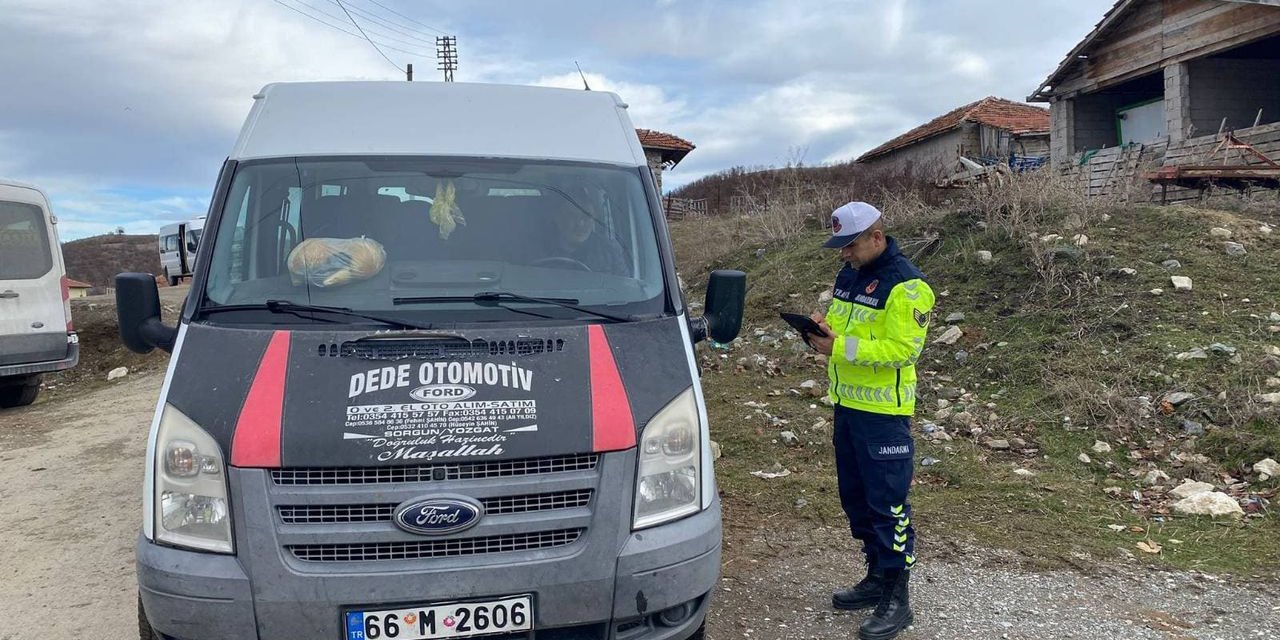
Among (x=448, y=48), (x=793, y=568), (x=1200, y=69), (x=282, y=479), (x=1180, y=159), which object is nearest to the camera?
(x=282, y=479)

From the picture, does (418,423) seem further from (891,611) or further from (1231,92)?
(1231,92)

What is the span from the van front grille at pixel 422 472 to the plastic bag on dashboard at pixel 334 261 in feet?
2.88

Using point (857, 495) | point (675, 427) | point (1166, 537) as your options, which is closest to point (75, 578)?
point (675, 427)

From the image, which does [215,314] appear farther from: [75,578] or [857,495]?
[857,495]

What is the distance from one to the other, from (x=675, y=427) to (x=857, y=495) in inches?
54.4

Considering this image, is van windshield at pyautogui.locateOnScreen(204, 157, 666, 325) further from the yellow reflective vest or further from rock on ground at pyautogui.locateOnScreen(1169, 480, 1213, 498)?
rock on ground at pyautogui.locateOnScreen(1169, 480, 1213, 498)

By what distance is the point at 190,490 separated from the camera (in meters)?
2.63

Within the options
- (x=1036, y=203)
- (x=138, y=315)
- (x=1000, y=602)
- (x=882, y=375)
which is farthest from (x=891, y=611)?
(x=1036, y=203)

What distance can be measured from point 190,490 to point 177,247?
92.3 ft

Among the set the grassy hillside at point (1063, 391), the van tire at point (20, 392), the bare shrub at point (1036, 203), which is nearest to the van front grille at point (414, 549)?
the grassy hillside at point (1063, 391)

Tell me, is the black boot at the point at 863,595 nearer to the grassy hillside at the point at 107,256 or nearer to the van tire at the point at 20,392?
the van tire at the point at 20,392

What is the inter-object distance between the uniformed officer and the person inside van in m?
0.87

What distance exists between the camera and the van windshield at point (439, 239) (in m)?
3.22

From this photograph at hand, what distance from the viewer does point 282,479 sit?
8.51 feet
